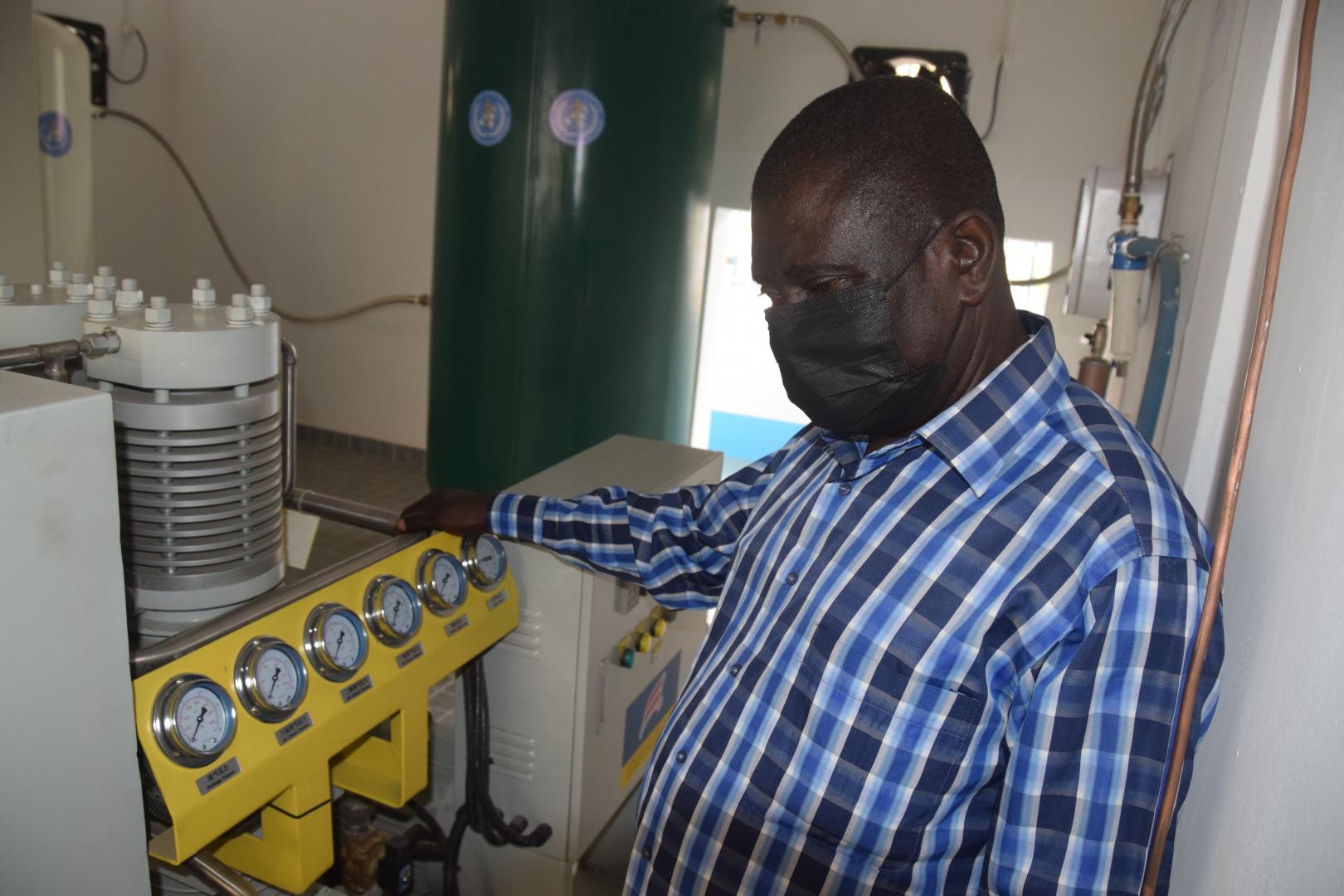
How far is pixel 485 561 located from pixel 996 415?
664 mm

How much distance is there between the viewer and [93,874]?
71cm

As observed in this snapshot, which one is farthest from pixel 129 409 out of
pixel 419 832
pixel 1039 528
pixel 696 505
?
pixel 1039 528

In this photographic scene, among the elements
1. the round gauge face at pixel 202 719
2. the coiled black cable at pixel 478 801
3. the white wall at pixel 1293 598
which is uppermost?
the white wall at pixel 1293 598

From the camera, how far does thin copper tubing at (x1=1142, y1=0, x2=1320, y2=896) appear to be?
0.57m

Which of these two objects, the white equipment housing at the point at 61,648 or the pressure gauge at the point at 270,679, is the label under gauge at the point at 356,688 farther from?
the white equipment housing at the point at 61,648

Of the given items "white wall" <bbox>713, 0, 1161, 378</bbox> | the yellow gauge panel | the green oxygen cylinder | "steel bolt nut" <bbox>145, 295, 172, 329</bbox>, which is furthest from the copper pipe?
"white wall" <bbox>713, 0, 1161, 378</bbox>

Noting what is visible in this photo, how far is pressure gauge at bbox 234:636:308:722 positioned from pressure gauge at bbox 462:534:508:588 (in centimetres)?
26

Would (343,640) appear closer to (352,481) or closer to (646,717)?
(646,717)

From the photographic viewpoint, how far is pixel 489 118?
2342 millimetres

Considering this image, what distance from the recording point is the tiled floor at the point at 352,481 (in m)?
→ 2.94

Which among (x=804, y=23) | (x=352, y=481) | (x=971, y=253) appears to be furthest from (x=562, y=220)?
(x=971, y=253)

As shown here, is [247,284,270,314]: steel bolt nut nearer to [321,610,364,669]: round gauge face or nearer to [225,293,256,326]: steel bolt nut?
[225,293,256,326]: steel bolt nut

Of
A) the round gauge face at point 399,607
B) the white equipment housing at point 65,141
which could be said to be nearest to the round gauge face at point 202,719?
the round gauge face at point 399,607

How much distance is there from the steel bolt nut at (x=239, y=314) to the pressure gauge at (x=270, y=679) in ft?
1.01
